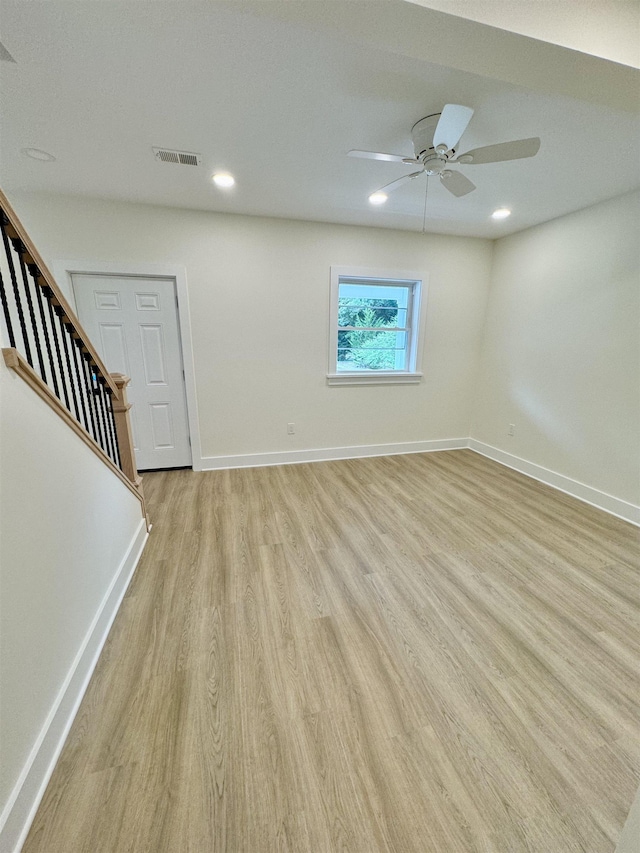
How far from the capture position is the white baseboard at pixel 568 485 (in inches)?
103

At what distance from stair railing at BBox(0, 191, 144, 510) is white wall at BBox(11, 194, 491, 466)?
100 cm

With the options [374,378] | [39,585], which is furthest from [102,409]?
[374,378]

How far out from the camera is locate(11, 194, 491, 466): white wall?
2797 millimetres

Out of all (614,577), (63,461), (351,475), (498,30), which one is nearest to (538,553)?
(614,577)

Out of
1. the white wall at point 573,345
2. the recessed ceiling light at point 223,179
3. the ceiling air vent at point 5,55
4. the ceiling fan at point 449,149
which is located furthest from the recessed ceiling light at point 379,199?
the ceiling air vent at point 5,55

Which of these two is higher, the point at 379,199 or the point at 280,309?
the point at 379,199

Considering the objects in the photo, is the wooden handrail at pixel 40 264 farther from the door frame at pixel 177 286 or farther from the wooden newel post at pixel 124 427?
the door frame at pixel 177 286

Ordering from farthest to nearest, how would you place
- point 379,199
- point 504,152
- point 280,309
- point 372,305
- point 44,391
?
point 372,305, point 280,309, point 379,199, point 504,152, point 44,391

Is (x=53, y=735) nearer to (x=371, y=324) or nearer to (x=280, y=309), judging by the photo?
(x=280, y=309)

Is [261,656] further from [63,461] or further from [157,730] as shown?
[63,461]

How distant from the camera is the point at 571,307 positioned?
9.66 ft

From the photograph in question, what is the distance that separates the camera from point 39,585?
1.10m

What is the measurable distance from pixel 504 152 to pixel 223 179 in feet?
5.90

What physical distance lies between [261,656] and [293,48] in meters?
2.54
